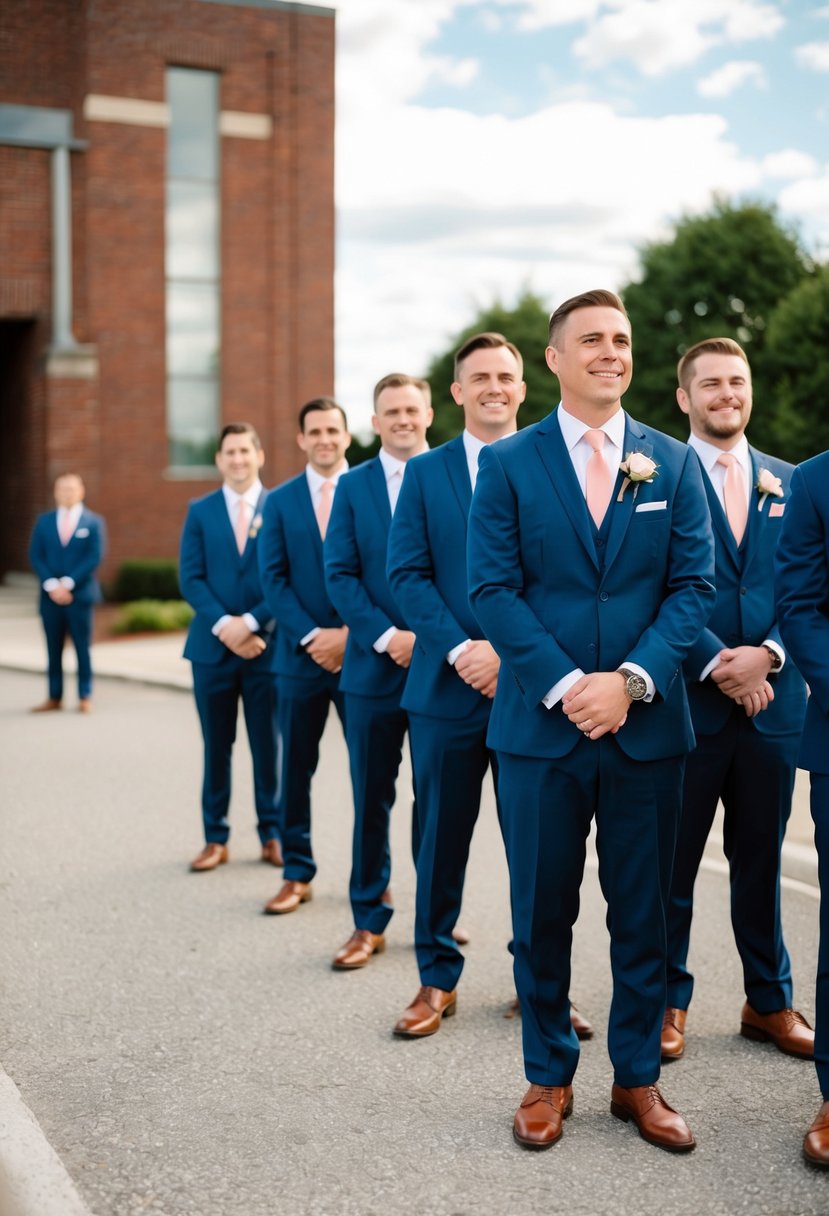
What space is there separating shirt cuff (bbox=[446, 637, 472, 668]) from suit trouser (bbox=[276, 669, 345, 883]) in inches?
68.6

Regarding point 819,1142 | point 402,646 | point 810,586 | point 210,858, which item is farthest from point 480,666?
point 210,858

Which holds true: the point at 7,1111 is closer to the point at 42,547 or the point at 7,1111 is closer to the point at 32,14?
the point at 42,547

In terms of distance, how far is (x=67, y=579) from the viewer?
1393 cm

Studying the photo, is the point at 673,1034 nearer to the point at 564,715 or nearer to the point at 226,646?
the point at 564,715

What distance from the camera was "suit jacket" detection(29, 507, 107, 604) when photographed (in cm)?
1398

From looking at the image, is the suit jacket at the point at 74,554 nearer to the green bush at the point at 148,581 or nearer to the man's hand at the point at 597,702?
the man's hand at the point at 597,702

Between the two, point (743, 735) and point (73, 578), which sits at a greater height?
point (743, 735)

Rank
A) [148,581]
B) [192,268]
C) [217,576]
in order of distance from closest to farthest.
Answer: [217,576] → [148,581] → [192,268]

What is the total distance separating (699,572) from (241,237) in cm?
2464

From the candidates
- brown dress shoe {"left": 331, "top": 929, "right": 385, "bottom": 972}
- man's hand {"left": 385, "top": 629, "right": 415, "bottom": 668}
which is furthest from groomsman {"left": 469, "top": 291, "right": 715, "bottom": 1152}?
brown dress shoe {"left": 331, "top": 929, "right": 385, "bottom": 972}

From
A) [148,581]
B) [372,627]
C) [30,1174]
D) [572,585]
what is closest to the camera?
[30,1174]

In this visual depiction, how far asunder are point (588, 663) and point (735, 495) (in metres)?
1.21

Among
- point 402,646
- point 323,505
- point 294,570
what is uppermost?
point 323,505

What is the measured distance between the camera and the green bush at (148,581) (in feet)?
82.3
